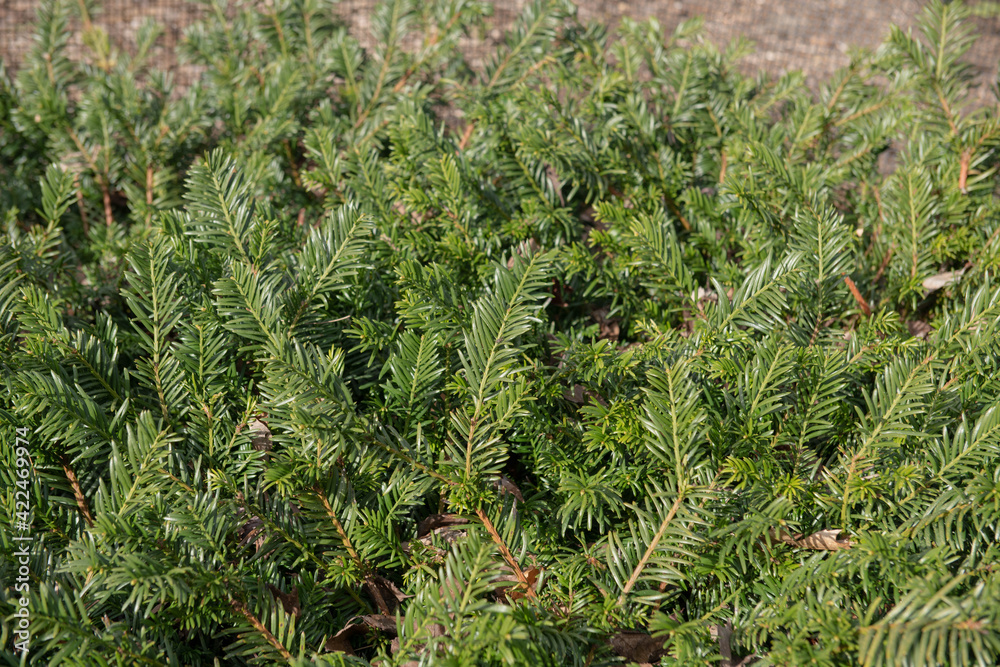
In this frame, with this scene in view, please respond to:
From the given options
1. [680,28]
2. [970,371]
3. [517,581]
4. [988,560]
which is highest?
[680,28]

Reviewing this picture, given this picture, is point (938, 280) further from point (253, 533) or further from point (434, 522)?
point (253, 533)

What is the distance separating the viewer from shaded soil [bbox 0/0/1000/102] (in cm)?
208

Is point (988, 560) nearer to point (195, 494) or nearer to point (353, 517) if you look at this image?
point (353, 517)

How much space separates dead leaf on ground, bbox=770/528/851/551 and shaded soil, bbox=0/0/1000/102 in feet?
5.20

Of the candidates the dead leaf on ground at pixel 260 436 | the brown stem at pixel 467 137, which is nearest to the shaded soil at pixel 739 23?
the brown stem at pixel 467 137

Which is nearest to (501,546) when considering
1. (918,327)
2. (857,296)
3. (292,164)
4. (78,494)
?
(78,494)

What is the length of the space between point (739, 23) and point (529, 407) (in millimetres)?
1831

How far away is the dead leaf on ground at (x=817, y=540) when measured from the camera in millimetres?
894

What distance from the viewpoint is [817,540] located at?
910 mm

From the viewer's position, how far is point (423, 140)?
1.28 meters

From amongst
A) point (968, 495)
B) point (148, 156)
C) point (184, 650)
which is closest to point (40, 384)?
point (184, 650)

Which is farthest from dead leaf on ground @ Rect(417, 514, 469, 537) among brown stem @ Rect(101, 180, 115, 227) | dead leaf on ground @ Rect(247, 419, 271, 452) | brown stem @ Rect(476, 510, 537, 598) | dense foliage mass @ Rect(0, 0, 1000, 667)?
brown stem @ Rect(101, 180, 115, 227)

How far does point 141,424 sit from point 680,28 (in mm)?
1498

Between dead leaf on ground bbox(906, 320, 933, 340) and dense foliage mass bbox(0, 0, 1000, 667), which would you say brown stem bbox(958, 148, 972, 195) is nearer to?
dense foliage mass bbox(0, 0, 1000, 667)
